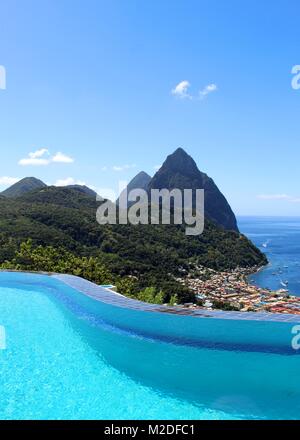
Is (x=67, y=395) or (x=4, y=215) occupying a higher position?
(x=4, y=215)

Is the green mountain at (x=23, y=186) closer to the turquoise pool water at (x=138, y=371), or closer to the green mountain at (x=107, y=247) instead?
the green mountain at (x=107, y=247)

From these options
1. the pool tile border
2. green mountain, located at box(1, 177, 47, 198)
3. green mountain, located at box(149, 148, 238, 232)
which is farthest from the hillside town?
green mountain, located at box(1, 177, 47, 198)

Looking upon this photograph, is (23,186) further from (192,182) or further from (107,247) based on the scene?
(107,247)

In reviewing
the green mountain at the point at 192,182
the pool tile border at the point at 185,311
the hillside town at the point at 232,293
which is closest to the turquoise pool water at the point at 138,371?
the pool tile border at the point at 185,311

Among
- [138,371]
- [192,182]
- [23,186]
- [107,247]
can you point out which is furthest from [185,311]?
[23,186]

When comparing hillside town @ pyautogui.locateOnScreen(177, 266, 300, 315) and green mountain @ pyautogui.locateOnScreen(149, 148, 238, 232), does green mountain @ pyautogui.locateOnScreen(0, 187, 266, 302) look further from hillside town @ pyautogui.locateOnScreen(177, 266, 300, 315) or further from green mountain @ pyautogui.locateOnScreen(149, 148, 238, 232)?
green mountain @ pyautogui.locateOnScreen(149, 148, 238, 232)
